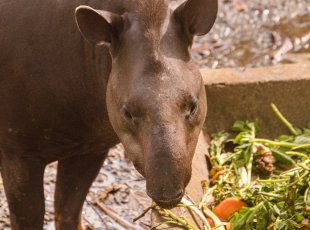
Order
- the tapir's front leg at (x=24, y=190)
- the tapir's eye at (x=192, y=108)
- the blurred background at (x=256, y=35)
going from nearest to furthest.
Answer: the tapir's eye at (x=192, y=108) → the tapir's front leg at (x=24, y=190) → the blurred background at (x=256, y=35)

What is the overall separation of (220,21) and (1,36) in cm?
422

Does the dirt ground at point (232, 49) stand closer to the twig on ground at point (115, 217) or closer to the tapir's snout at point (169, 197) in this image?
the twig on ground at point (115, 217)

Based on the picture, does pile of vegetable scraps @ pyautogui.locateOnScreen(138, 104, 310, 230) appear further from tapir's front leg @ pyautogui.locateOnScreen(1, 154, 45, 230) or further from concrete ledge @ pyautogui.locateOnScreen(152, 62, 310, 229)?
tapir's front leg @ pyautogui.locateOnScreen(1, 154, 45, 230)

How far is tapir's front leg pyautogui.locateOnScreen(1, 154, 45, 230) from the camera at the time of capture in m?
3.77

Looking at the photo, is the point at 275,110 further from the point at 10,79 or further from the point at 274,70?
the point at 10,79

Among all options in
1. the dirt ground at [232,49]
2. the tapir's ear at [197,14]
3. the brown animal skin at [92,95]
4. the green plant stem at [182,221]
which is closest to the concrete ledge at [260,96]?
the dirt ground at [232,49]

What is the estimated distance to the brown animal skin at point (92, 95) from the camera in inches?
116

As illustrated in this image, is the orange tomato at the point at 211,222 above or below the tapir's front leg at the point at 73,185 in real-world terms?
below

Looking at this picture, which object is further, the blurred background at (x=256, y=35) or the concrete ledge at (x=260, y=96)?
the blurred background at (x=256, y=35)

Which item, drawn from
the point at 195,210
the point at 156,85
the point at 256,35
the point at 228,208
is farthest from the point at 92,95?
the point at 256,35

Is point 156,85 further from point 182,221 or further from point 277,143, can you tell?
point 277,143

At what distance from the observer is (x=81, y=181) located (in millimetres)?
Result: 4188

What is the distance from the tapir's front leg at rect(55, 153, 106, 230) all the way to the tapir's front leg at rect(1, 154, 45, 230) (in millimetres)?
288

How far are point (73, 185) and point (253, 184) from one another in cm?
113
